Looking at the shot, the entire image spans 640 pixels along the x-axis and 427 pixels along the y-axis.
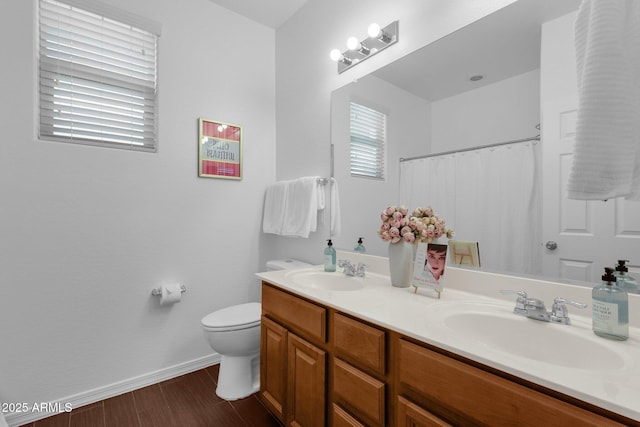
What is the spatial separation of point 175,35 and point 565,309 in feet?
8.75

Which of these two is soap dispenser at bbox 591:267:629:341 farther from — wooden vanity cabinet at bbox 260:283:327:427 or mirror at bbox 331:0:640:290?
wooden vanity cabinet at bbox 260:283:327:427

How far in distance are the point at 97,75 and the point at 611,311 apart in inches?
106

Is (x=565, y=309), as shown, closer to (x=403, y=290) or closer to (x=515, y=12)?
(x=403, y=290)

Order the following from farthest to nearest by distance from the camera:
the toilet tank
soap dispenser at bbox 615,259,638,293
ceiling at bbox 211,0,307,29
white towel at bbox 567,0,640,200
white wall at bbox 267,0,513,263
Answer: ceiling at bbox 211,0,307,29 → the toilet tank → white wall at bbox 267,0,513,263 → soap dispenser at bbox 615,259,638,293 → white towel at bbox 567,0,640,200

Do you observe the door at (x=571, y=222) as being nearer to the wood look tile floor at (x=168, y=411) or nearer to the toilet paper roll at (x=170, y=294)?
the wood look tile floor at (x=168, y=411)

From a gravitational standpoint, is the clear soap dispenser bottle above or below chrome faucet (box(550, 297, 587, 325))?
above

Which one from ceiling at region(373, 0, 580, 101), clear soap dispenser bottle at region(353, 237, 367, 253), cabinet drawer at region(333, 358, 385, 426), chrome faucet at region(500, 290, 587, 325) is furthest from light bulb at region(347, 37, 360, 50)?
cabinet drawer at region(333, 358, 385, 426)

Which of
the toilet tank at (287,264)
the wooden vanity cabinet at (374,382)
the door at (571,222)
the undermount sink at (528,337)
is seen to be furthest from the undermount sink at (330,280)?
the door at (571,222)

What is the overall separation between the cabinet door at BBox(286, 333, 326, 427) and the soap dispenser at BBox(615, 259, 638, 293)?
1.02m

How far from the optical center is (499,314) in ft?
3.19

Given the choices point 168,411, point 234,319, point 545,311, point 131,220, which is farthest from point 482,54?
point 168,411

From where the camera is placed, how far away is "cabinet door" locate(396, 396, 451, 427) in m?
0.78

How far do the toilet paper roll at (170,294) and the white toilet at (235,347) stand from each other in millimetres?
312

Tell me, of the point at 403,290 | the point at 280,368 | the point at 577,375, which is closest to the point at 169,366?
the point at 280,368
